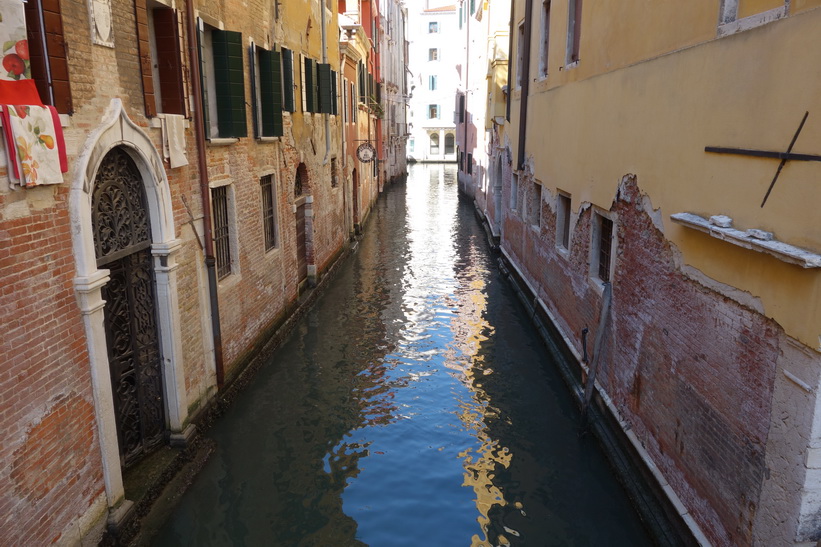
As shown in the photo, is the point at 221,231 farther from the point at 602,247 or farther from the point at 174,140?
the point at 602,247

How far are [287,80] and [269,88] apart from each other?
144cm

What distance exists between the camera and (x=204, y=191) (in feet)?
22.7

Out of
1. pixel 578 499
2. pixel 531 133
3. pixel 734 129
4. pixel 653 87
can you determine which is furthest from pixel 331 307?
pixel 734 129

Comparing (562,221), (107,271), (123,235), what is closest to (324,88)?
(562,221)

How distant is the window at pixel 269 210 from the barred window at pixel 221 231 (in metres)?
1.57

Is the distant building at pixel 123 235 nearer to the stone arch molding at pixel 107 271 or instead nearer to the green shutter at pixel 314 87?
the stone arch molding at pixel 107 271

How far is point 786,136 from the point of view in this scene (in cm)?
349

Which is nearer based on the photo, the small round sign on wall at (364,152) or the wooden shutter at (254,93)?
the wooden shutter at (254,93)

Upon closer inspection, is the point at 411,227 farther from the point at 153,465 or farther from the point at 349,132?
the point at 153,465

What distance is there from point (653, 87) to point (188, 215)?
484cm

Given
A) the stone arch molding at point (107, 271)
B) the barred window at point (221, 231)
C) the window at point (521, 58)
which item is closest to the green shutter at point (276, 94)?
the barred window at point (221, 231)

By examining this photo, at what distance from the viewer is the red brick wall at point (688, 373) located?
3.88 m

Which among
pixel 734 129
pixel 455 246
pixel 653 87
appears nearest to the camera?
pixel 734 129

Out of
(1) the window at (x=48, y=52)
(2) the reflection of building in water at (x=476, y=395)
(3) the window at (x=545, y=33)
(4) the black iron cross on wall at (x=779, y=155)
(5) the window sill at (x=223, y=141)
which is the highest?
(3) the window at (x=545, y=33)
